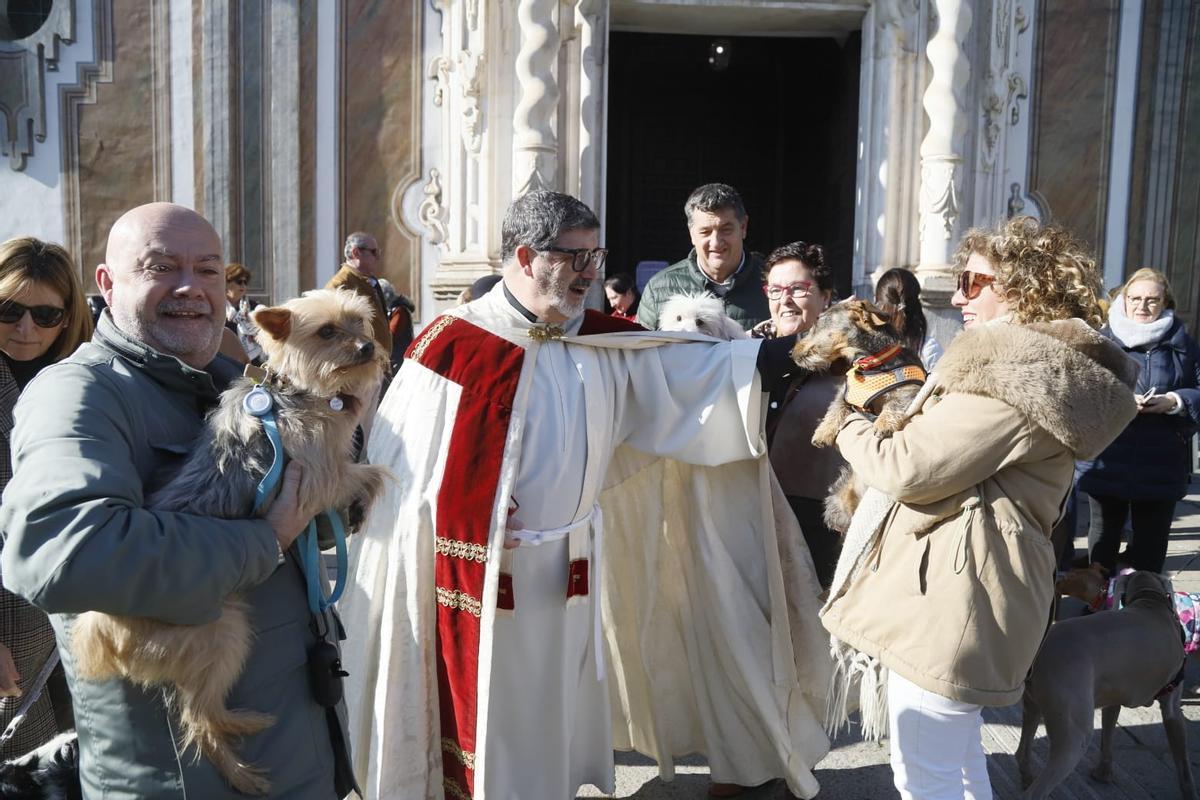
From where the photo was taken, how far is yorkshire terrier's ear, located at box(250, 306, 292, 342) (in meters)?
1.92

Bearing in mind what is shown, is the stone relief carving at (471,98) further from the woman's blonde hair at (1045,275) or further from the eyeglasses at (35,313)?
the woman's blonde hair at (1045,275)

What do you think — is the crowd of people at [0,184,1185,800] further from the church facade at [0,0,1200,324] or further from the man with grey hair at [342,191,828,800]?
the church facade at [0,0,1200,324]

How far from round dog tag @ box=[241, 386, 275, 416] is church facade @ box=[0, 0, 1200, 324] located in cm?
666

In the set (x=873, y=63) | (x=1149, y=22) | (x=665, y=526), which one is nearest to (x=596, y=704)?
(x=665, y=526)

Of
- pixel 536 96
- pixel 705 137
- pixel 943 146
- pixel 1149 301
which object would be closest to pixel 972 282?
pixel 1149 301

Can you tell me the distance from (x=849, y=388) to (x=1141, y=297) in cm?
350

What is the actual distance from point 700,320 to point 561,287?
29.4 inches

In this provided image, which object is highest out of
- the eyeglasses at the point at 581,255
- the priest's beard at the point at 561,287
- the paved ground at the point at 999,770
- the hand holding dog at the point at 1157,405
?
the eyeglasses at the point at 581,255

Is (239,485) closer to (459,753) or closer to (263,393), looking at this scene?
(263,393)

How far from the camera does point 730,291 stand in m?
4.26

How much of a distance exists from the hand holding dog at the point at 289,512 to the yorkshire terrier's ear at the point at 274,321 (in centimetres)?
34

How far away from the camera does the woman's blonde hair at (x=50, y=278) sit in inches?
101

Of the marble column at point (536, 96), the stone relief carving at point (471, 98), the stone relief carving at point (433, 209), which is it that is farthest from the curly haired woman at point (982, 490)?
the stone relief carving at point (433, 209)

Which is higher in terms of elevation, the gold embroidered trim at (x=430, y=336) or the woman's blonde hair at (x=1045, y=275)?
the woman's blonde hair at (x=1045, y=275)
